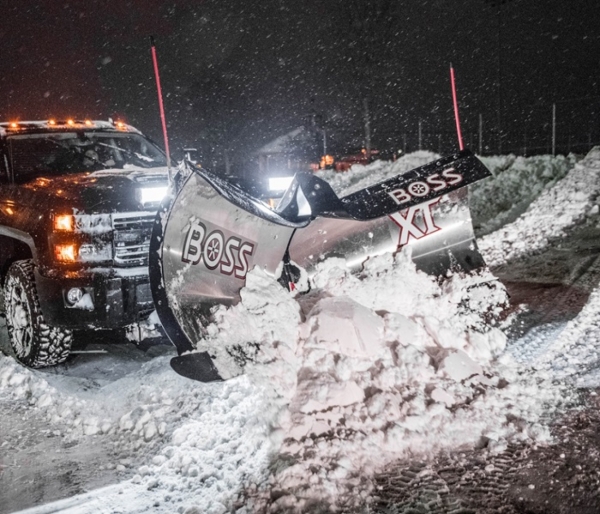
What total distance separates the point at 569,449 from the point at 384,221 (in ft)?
7.81

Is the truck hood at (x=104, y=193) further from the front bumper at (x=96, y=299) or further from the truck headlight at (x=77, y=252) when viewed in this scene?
the front bumper at (x=96, y=299)

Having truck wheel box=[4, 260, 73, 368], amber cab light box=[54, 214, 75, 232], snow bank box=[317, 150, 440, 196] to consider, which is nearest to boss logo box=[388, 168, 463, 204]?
amber cab light box=[54, 214, 75, 232]

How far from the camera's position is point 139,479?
2902 mm

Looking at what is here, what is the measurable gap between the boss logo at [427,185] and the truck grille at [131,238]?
198 cm

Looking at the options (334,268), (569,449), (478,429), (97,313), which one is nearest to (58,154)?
A: (97,313)

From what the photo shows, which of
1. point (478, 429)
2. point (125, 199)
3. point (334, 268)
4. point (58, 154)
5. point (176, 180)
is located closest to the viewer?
point (478, 429)

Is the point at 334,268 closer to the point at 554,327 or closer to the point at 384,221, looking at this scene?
the point at 384,221

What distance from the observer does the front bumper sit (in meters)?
4.14

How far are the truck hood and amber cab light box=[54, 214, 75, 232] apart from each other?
2.6 inches

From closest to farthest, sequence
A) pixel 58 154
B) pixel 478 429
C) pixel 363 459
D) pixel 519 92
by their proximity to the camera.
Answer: pixel 363 459, pixel 478 429, pixel 58 154, pixel 519 92

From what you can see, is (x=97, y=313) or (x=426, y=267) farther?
(x=426, y=267)

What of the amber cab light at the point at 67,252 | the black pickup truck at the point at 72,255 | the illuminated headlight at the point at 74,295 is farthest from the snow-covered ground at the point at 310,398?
the amber cab light at the point at 67,252

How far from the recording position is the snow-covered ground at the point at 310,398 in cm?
280

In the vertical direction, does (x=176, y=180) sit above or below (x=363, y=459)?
above
